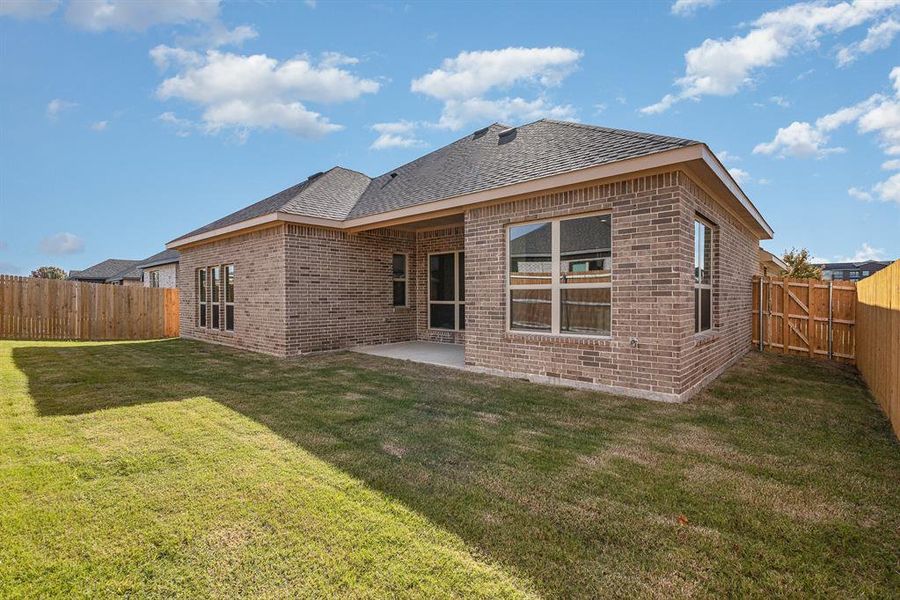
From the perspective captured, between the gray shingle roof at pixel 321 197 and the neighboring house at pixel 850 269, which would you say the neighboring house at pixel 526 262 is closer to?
the gray shingle roof at pixel 321 197

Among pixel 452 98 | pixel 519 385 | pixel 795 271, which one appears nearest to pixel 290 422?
pixel 519 385

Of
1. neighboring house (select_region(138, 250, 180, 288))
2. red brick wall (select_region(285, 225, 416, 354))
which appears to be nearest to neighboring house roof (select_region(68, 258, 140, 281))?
neighboring house (select_region(138, 250, 180, 288))

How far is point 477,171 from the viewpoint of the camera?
8.51 metres

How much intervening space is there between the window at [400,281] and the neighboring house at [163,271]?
45.3 feet

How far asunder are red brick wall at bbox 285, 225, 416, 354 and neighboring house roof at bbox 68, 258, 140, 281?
30046 millimetres

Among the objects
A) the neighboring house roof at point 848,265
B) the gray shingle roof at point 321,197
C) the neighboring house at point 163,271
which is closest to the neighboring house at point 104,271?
the neighboring house at point 163,271

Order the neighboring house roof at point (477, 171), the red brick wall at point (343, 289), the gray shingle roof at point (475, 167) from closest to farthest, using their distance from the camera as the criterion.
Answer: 1. the neighboring house roof at point (477, 171)
2. the gray shingle roof at point (475, 167)
3. the red brick wall at point (343, 289)

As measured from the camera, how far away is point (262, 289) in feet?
33.7

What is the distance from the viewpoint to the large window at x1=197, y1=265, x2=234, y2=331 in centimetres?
1190

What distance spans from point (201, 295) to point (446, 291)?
8312 millimetres

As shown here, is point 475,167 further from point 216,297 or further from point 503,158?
point 216,297

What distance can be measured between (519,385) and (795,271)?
90.0 feet

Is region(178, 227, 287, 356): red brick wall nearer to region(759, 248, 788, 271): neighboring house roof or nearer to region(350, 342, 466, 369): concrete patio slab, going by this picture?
region(350, 342, 466, 369): concrete patio slab

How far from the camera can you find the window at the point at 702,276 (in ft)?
21.6
